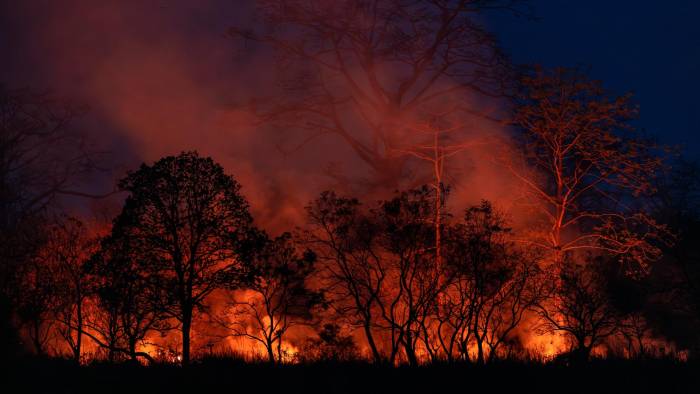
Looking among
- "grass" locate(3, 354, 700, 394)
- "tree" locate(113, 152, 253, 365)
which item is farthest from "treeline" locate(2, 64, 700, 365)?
"grass" locate(3, 354, 700, 394)

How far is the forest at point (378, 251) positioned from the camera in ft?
44.4

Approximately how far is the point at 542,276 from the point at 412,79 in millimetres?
9914

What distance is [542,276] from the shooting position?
851 inches

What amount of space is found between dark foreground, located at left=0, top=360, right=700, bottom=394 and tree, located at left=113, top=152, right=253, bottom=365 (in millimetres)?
4744

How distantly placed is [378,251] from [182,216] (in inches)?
309

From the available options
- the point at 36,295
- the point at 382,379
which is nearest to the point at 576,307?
the point at 382,379

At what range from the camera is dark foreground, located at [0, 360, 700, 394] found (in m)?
9.99

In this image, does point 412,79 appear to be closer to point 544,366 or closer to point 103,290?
point 103,290

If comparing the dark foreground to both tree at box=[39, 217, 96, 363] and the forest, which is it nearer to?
the forest

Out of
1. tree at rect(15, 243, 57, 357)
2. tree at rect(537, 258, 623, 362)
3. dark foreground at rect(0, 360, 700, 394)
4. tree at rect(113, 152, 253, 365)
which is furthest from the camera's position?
tree at rect(15, 243, 57, 357)

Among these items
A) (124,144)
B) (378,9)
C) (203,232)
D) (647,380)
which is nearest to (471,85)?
(378,9)

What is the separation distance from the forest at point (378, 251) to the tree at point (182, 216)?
0.17 feet

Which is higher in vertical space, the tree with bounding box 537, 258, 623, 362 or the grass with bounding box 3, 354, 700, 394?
the tree with bounding box 537, 258, 623, 362

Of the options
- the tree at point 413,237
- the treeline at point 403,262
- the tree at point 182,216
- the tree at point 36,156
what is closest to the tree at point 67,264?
the treeline at point 403,262
